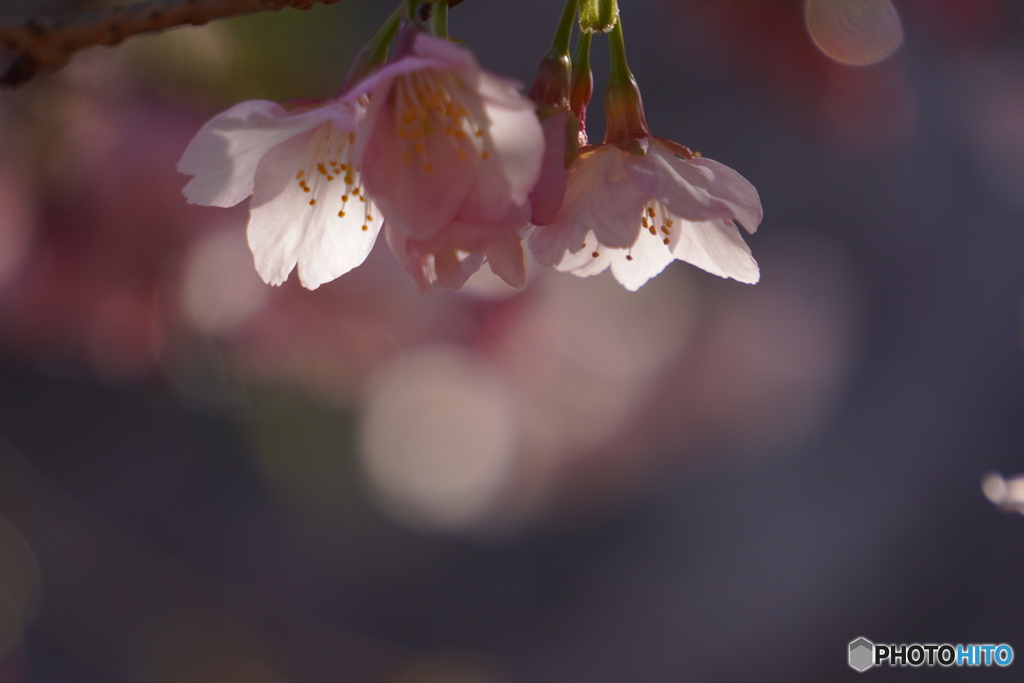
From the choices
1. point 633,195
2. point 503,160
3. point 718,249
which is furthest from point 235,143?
point 718,249

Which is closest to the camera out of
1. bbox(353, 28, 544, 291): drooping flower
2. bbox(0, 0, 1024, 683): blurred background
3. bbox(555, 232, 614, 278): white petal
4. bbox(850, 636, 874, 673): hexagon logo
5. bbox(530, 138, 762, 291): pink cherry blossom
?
bbox(353, 28, 544, 291): drooping flower

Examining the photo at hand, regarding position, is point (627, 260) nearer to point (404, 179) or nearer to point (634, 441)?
point (404, 179)

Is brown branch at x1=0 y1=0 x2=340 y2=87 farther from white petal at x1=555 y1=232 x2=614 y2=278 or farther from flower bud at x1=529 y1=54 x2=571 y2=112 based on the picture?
white petal at x1=555 y1=232 x2=614 y2=278

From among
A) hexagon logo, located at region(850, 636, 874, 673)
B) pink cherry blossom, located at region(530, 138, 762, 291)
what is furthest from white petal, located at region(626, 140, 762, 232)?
hexagon logo, located at region(850, 636, 874, 673)


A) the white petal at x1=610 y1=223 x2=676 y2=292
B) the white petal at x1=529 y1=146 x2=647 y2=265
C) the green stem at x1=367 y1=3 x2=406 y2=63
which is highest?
the green stem at x1=367 y1=3 x2=406 y2=63

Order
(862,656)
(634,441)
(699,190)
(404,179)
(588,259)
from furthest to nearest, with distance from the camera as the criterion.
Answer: (634,441) → (862,656) → (588,259) → (699,190) → (404,179)
